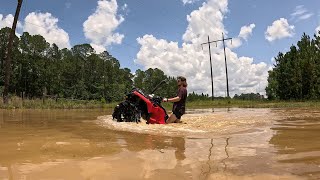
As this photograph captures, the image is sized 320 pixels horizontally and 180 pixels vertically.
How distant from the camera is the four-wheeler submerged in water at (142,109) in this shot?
11.1m

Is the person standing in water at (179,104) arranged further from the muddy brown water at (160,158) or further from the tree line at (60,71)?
the tree line at (60,71)

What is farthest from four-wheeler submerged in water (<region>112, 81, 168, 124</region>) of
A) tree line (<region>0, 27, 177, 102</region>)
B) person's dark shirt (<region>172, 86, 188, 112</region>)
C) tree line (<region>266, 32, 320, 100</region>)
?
tree line (<region>0, 27, 177, 102</region>)

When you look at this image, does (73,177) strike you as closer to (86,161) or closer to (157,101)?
(86,161)

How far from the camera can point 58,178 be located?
389 cm

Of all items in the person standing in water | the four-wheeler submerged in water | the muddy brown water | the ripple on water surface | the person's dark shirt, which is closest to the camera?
the muddy brown water

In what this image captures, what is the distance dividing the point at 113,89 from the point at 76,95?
25.3ft

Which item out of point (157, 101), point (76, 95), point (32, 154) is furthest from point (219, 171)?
point (76, 95)

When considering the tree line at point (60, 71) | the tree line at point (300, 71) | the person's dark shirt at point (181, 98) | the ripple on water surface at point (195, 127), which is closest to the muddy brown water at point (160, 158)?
the ripple on water surface at point (195, 127)

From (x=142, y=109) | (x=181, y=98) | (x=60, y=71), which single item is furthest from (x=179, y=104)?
(x=60, y=71)

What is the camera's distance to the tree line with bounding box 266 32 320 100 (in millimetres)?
50197

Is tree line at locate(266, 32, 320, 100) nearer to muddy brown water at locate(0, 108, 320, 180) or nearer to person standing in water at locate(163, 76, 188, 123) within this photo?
person standing in water at locate(163, 76, 188, 123)

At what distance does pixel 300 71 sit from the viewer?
51594 mm

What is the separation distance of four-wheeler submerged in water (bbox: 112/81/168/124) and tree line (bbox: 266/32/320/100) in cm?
4118

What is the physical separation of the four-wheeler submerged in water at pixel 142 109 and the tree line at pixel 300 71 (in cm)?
4118
